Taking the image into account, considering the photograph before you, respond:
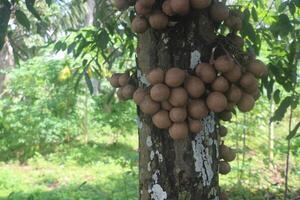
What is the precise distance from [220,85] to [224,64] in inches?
2.8

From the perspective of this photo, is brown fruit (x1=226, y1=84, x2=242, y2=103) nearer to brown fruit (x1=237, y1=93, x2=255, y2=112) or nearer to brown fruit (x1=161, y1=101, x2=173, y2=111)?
brown fruit (x1=237, y1=93, x2=255, y2=112)

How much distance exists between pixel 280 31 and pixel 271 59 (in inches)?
18.5

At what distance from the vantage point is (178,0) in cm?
148

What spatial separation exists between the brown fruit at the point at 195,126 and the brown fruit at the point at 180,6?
1.20ft

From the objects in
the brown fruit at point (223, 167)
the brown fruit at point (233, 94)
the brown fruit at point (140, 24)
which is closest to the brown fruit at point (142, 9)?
the brown fruit at point (140, 24)

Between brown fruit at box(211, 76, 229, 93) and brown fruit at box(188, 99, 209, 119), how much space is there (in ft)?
0.24

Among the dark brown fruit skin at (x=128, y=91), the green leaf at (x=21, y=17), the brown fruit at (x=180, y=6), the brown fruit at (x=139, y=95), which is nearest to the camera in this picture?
the brown fruit at (x=180, y=6)

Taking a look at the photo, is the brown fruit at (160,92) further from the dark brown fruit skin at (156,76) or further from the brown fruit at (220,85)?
the brown fruit at (220,85)

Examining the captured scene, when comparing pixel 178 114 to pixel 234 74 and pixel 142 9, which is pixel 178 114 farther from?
pixel 142 9

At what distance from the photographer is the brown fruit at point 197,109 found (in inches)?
59.1

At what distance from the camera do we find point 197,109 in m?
1.50

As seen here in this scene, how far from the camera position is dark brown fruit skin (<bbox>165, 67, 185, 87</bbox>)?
1481 millimetres

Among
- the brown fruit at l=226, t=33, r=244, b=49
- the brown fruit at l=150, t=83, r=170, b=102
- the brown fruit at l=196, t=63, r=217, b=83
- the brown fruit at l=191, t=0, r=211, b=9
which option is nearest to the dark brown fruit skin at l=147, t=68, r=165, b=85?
the brown fruit at l=150, t=83, r=170, b=102

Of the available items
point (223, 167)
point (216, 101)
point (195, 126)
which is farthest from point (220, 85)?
point (223, 167)
